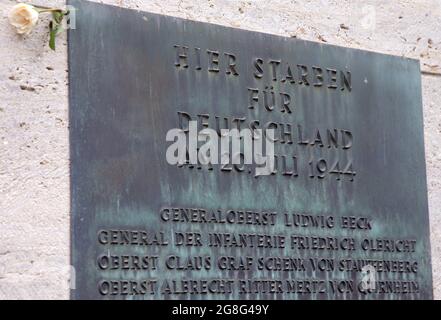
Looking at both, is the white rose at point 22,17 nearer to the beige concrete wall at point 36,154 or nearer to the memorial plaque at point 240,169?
the beige concrete wall at point 36,154

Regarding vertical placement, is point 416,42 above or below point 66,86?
above

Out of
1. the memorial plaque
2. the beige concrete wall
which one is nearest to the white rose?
the beige concrete wall

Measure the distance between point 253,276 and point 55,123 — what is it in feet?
3.68

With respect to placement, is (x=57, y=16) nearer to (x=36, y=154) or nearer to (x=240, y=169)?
(x=36, y=154)

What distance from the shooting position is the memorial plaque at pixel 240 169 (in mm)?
5113

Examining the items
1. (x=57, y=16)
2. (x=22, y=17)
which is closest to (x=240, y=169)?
(x=57, y=16)

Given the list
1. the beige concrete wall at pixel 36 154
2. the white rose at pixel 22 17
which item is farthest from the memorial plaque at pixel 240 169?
the white rose at pixel 22 17

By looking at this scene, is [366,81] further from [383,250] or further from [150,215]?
[150,215]

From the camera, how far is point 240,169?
551 centimetres

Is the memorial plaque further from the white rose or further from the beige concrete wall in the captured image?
the white rose

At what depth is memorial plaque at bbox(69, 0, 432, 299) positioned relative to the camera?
16.8 ft

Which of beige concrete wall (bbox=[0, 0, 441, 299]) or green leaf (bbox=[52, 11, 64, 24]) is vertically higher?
green leaf (bbox=[52, 11, 64, 24])
